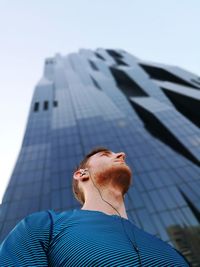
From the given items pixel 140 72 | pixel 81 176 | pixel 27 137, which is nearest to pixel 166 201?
pixel 27 137

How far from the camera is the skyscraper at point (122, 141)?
28.3 meters

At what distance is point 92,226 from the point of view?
9.11 feet

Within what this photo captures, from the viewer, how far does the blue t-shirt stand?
237 centimetres

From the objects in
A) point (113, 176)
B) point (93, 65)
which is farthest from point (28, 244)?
point (93, 65)

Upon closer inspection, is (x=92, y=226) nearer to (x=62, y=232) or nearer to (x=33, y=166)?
(x=62, y=232)

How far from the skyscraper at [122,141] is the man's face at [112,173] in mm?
22901

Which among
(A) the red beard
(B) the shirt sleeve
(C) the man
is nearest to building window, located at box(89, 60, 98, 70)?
(A) the red beard

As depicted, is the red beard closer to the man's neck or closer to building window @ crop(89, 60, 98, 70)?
the man's neck

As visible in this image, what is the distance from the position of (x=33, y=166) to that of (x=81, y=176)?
33.1m

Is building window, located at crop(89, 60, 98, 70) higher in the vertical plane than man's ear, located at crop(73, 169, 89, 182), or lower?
lower

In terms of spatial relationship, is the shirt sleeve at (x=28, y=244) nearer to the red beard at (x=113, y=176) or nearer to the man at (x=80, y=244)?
the man at (x=80, y=244)

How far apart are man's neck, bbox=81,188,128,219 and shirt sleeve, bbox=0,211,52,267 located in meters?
0.89

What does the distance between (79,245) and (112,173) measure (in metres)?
1.51

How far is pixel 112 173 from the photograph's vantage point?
3889 millimetres
